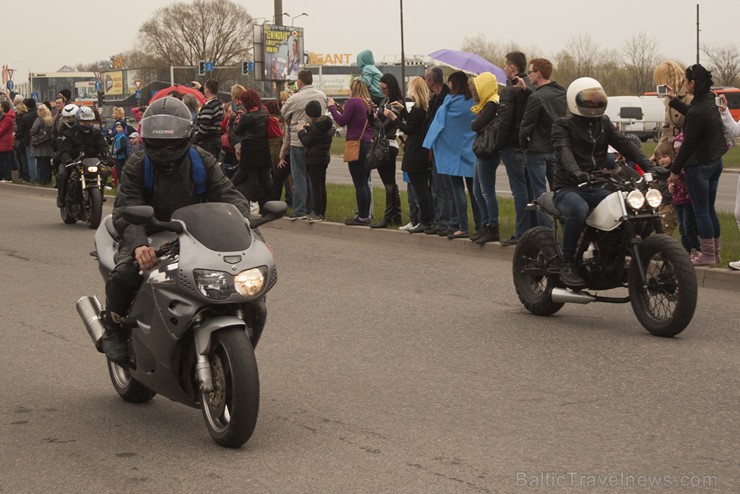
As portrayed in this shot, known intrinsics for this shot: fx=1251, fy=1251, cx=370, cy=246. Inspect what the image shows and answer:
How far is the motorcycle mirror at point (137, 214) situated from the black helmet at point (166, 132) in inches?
21.1

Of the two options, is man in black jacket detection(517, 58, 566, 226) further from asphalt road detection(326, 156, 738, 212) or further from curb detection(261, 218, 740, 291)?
asphalt road detection(326, 156, 738, 212)

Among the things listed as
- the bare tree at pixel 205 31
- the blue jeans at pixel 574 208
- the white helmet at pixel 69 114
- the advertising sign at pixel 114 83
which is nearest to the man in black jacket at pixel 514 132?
the blue jeans at pixel 574 208

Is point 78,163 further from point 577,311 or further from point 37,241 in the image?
point 577,311

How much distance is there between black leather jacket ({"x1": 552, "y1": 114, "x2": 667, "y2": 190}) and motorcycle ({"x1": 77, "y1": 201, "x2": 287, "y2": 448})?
12.6 ft

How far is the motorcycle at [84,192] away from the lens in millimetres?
17406

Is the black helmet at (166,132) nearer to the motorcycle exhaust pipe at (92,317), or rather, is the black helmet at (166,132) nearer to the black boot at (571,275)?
the motorcycle exhaust pipe at (92,317)

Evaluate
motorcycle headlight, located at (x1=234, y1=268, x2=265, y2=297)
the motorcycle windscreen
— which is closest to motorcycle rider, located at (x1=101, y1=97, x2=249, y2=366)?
the motorcycle windscreen

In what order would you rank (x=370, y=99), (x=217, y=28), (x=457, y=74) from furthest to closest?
(x=217, y=28) → (x=370, y=99) → (x=457, y=74)

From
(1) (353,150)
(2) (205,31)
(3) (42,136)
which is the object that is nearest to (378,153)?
(1) (353,150)

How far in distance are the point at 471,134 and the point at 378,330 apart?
17.4 feet

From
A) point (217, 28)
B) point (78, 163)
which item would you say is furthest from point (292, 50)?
point (217, 28)

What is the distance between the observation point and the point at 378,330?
363 inches

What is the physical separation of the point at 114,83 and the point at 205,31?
38.7 metres

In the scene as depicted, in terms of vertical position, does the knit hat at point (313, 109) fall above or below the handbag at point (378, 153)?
above
